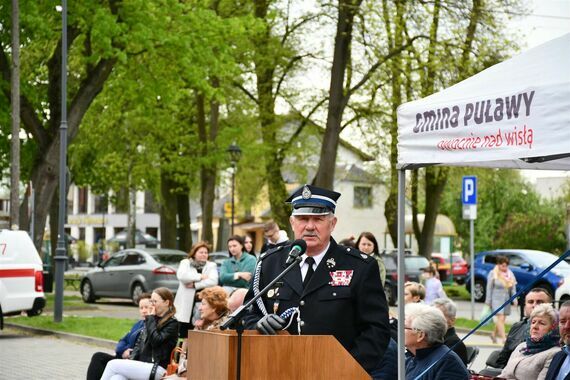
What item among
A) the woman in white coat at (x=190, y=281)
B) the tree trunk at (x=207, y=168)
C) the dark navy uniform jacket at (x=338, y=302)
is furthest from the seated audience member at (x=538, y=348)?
the tree trunk at (x=207, y=168)

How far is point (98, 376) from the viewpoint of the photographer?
1120 centimetres

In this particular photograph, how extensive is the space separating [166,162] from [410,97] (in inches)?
419

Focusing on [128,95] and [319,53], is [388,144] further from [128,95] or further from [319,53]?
[128,95]

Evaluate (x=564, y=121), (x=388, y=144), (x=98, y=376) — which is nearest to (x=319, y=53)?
(x=388, y=144)

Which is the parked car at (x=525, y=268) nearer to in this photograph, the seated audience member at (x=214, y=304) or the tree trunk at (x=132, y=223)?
the seated audience member at (x=214, y=304)

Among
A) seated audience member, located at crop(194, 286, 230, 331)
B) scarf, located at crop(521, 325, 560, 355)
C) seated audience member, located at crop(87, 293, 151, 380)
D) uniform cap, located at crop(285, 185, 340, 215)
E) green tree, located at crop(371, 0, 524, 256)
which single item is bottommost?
seated audience member, located at crop(87, 293, 151, 380)

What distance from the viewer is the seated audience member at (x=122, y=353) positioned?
11141 mm

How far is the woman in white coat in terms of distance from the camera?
15180mm

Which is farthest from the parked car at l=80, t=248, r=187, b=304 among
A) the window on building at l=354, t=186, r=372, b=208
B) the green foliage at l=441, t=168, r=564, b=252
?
the window on building at l=354, t=186, r=372, b=208

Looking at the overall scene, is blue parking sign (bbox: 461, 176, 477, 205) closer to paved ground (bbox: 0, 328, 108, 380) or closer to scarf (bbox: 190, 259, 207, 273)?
paved ground (bbox: 0, 328, 108, 380)

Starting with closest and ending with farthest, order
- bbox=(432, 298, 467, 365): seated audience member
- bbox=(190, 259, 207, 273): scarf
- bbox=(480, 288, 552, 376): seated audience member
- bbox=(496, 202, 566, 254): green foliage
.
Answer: bbox=(432, 298, 467, 365): seated audience member → bbox=(480, 288, 552, 376): seated audience member → bbox=(190, 259, 207, 273): scarf → bbox=(496, 202, 566, 254): green foliage

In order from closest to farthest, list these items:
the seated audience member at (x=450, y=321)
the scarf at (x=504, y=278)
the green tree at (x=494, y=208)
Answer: the seated audience member at (x=450, y=321) < the scarf at (x=504, y=278) < the green tree at (x=494, y=208)

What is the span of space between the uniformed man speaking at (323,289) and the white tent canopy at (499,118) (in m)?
0.95

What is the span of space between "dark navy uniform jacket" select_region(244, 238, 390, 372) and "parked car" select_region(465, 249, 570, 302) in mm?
24700
